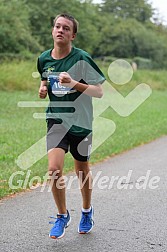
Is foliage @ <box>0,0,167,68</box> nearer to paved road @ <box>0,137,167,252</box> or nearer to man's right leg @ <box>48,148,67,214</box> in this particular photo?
paved road @ <box>0,137,167,252</box>

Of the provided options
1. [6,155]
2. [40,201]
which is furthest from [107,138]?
[40,201]

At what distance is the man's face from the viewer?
194 inches

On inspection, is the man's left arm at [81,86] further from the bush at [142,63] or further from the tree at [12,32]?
the bush at [142,63]

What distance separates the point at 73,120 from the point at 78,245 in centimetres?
112

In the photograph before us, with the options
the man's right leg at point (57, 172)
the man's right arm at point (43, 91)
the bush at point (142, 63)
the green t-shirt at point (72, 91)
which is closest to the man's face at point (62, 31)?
the green t-shirt at point (72, 91)

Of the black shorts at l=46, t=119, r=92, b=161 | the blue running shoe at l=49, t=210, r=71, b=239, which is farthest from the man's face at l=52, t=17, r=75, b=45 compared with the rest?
the blue running shoe at l=49, t=210, r=71, b=239

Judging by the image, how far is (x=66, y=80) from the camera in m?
4.68

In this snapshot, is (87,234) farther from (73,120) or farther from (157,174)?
(157,174)

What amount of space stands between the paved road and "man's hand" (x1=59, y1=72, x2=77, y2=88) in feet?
4.67

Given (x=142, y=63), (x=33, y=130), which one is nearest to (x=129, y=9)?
(x=142, y=63)

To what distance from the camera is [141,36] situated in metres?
62.8

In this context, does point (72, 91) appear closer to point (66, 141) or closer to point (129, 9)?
point (66, 141)

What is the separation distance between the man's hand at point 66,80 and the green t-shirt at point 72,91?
0.15 metres

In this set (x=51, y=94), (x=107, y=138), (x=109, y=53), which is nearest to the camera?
(x=51, y=94)
